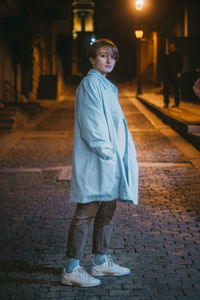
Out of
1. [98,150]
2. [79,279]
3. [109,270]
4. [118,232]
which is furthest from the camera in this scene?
[118,232]

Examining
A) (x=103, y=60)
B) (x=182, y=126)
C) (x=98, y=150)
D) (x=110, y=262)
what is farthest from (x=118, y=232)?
(x=182, y=126)

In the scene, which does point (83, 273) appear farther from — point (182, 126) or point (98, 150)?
point (182, 126)

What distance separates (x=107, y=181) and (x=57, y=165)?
5074 millimetres

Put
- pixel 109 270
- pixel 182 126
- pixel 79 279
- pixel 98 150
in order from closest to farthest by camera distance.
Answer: pixel 98 150 < pixel 79 279 < pixel 109 270 < pixel 182 126

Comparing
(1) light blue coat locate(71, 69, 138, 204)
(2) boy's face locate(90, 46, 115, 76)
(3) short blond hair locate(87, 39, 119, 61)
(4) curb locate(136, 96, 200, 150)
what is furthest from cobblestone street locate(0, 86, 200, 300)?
(3) short blond hair locate(87, 39, 119, 61)

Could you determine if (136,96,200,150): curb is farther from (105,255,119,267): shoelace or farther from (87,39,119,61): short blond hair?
(87,39,119,61): short blond hair

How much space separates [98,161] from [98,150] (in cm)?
12

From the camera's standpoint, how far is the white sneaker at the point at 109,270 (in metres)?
3.54

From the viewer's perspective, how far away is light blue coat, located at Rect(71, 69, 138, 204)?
3234 mm

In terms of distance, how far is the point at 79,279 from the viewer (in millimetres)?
3385

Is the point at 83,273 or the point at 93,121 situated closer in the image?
the point at 93,121

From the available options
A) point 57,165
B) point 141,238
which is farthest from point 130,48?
point 141,238

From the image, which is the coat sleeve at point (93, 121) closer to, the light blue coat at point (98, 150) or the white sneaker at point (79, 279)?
the light blue coat at point (98, 150)

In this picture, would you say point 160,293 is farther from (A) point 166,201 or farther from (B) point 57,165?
(B) point 57,165
